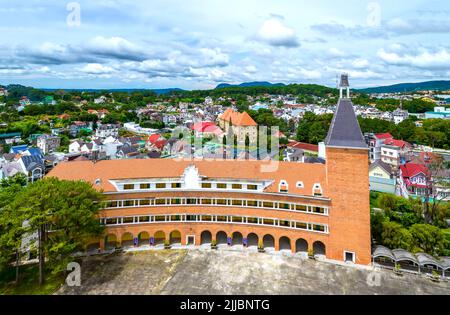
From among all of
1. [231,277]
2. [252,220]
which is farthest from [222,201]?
[231,277]

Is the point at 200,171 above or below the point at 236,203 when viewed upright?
above

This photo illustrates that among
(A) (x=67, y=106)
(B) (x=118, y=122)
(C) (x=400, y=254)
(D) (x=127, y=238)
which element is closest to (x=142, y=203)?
(D) (x=127, y=238)

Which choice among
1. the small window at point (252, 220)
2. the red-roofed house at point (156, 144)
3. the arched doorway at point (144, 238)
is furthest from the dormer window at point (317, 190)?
the red-roofed house at point (156, 144)

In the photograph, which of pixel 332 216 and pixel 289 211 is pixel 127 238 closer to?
pixel 289 211

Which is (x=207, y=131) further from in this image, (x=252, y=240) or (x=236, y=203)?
(x=236, y=203)

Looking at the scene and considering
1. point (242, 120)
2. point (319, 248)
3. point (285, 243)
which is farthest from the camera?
point (242, 120)

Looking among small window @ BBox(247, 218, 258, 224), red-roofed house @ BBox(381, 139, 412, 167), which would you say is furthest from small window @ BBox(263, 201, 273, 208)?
red-roofed house @ BBox(381, 139, 412, 167)

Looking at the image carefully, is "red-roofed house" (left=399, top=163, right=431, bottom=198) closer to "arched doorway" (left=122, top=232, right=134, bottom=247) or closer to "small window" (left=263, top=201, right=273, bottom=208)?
"small window" (left=263, top=201, right=273, bottom=208)
